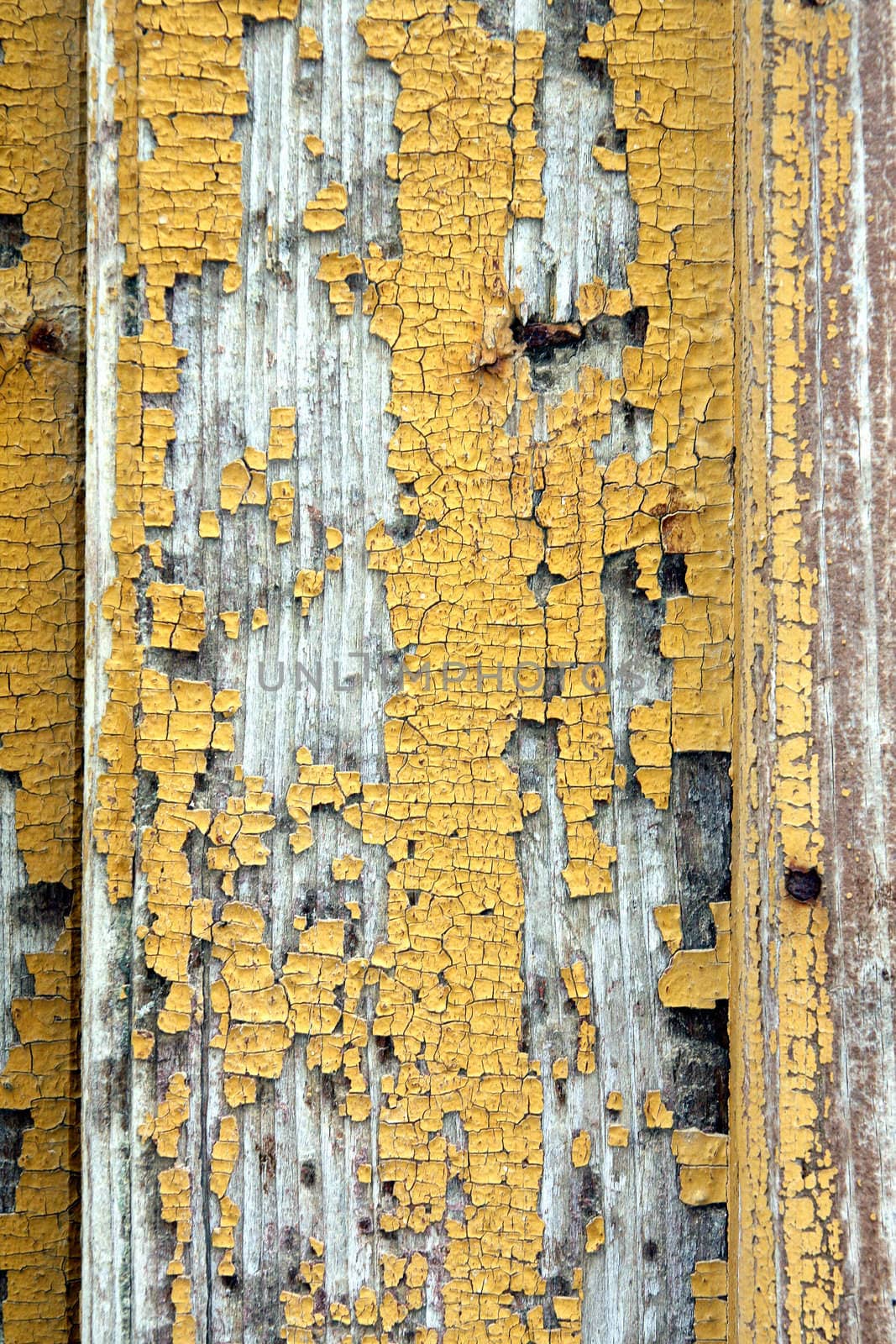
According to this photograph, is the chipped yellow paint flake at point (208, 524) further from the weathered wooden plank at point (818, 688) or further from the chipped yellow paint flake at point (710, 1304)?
the chipped yellow paint flake at point (710, 1304)

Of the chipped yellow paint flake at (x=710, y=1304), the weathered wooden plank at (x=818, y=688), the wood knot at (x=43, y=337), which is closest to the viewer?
the weathered wooden plank at (x=818, y=688)

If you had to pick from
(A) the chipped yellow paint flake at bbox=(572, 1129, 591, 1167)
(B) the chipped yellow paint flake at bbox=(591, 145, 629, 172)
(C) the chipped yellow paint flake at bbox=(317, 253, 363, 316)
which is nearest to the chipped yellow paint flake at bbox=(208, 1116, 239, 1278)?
(A) the chipped yellow paint flake at bbox=(572, 1129, 591, 1167)

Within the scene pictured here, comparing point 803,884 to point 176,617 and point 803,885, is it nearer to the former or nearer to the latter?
point 803,885

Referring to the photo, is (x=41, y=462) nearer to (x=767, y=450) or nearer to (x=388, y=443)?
(x=388, y=443)

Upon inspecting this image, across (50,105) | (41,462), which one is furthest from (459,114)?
(41,462)

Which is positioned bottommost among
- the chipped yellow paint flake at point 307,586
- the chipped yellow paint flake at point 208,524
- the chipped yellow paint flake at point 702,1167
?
the chipped yellow paint flake at point 702,1167

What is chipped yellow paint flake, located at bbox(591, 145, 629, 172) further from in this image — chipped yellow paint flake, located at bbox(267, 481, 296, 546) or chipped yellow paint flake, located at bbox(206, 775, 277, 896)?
chipped yellow paint flake, located at bbox(206, 775, 277, 896)

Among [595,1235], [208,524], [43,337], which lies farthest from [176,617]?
[595,1235]

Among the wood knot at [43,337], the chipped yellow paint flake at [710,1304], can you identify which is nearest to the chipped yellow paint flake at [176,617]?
the wood knot at [43,337]
